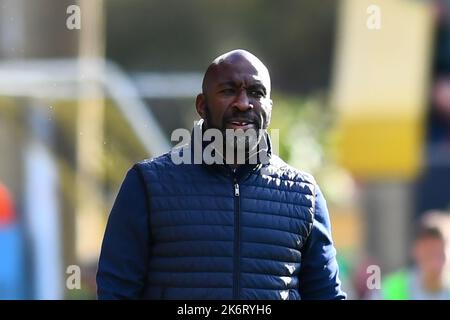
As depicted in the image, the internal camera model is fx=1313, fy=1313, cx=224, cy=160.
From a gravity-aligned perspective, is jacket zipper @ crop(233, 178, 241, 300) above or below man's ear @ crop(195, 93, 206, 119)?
below

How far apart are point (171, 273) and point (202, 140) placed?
38 cm

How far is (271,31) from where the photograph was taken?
1725 cm

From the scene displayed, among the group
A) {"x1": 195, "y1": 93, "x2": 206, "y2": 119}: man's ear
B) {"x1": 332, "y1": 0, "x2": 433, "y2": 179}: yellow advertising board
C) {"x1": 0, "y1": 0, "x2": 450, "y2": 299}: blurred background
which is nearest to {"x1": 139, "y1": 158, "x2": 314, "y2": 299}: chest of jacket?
{"x1": 195, "y1": 93, "x2": 206, "y2": 119}: man's ear

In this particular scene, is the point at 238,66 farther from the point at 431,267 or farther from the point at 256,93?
the point at 431,267

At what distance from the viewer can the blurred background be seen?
8758 mm

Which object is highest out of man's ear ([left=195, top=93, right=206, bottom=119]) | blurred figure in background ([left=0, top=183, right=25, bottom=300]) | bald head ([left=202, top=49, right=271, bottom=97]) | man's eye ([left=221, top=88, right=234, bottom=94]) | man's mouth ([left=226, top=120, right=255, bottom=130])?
bald head ([left=202, top=49, right=271, bottom=97])

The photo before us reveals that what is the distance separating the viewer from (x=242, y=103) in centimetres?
358

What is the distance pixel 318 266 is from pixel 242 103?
0.52 metres

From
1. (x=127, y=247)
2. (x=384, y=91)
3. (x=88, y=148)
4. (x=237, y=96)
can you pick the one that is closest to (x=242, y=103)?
(x=237, y=96)

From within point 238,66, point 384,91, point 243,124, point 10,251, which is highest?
point 238,66

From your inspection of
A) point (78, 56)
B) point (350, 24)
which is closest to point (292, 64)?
point (350, 24)

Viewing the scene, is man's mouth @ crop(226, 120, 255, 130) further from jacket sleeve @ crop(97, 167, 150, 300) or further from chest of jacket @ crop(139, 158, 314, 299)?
jacket sleeve @ crop(97, 167, 150, 300)
